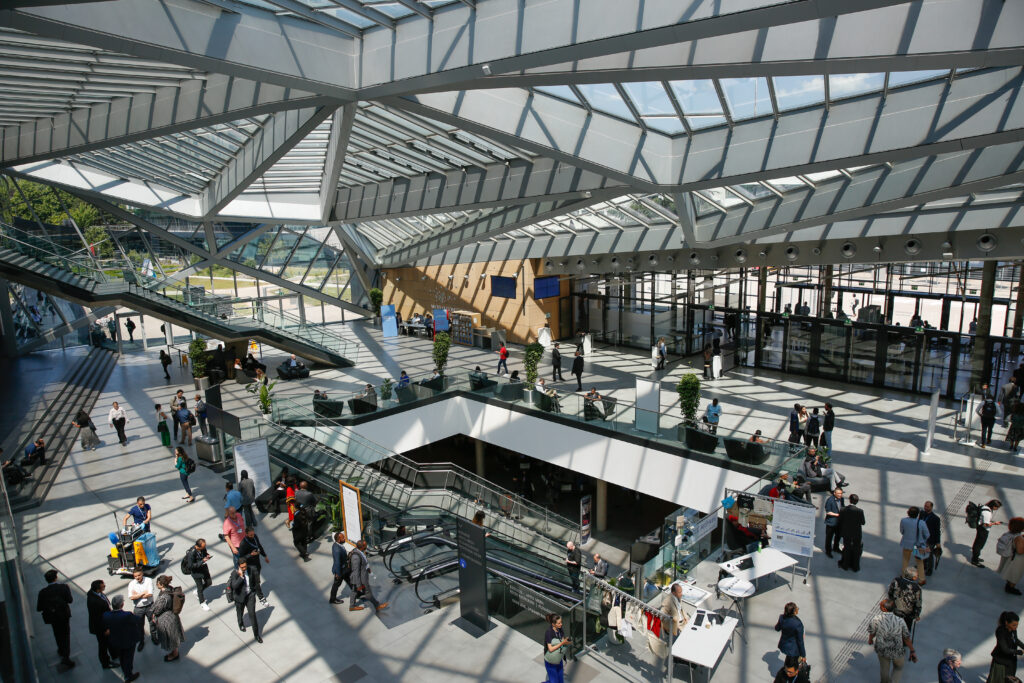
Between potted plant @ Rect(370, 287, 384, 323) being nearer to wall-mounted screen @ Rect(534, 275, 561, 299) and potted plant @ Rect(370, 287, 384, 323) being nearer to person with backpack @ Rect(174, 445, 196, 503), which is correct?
wall-mounted screen @ Rect(534, 275, 561, 299)

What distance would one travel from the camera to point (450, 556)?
1120 cm

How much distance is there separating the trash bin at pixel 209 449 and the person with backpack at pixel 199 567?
6586 mm

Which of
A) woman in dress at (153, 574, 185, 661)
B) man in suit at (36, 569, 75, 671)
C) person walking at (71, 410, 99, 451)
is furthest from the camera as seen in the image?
person walking at (71, 410, 99, 451)

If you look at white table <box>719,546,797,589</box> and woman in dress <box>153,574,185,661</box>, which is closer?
woman in dress <box>153,574,185,661</box>

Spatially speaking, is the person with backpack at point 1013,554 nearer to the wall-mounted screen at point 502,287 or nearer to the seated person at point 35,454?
the seated person at point 35,454

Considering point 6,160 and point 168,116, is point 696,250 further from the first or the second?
point 6,160

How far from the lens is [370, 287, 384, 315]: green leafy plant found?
120 ft

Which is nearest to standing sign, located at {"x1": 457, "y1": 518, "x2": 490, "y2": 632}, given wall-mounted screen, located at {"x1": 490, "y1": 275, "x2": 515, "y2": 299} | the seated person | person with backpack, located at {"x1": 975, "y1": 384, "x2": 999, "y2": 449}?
the seated person

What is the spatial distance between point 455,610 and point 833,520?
592 cm

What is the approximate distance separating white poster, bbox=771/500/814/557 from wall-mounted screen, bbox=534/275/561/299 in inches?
686

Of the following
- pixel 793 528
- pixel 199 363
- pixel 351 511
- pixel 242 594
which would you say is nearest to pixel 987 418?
pixel 793 528

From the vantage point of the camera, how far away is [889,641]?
7309mm

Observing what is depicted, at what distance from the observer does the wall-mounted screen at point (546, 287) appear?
2673cm

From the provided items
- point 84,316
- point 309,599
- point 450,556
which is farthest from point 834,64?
point 84,316
